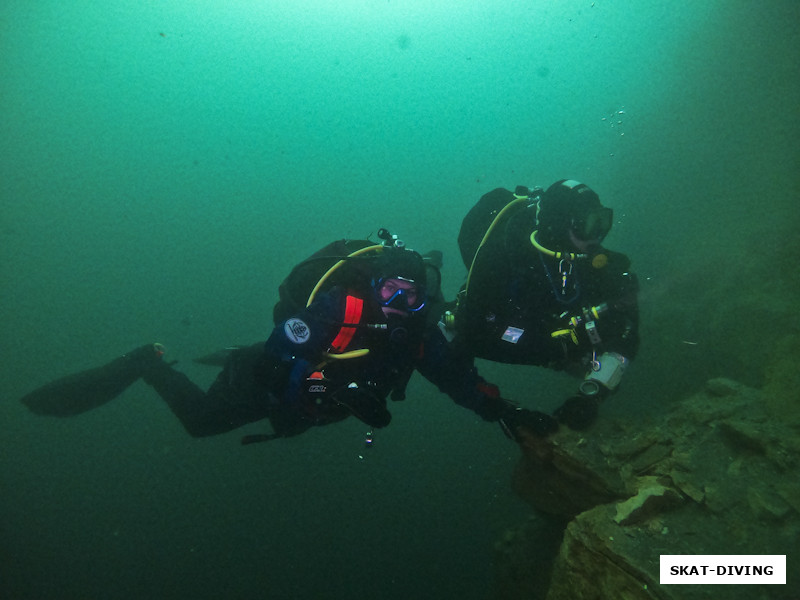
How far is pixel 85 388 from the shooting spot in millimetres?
4109

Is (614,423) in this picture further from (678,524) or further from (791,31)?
(791,31)

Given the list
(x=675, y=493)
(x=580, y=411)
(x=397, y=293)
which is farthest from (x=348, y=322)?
(x=675, y=493)

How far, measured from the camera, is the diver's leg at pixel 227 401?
3.71m

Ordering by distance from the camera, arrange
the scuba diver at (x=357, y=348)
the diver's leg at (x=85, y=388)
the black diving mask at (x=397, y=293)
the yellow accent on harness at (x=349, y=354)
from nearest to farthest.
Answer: the scuba diver at (x=357, y=348), the yellow accent on harness at (x=349, y=354), the black diving mask at (x=397, y=293), the diver's leg at (x=85, y=388)

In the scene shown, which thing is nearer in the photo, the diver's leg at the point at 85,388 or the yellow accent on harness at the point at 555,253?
the yellow accent on harness at the point at 555,253

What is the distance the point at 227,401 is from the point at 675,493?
3.75m

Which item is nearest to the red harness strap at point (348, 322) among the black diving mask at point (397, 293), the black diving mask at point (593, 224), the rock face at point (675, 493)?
the black diving mask at point (397, 293)

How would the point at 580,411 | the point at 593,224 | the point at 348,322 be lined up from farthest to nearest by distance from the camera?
the point at 580,411, the point at 593,224, the point at 348,322

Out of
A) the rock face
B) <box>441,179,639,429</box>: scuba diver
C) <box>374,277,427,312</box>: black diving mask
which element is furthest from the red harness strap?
the rock face

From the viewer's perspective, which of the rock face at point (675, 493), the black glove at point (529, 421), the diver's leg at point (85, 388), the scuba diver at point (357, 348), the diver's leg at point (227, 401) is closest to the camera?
the rock face at point (675, 493)

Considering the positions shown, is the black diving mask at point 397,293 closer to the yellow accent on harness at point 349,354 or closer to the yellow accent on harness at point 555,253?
the yellow accent on harness at point 349,354

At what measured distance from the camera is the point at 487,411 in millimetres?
3197

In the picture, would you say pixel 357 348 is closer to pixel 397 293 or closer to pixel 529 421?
pixel 397 293

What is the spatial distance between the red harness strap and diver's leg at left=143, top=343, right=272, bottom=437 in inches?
52.8
